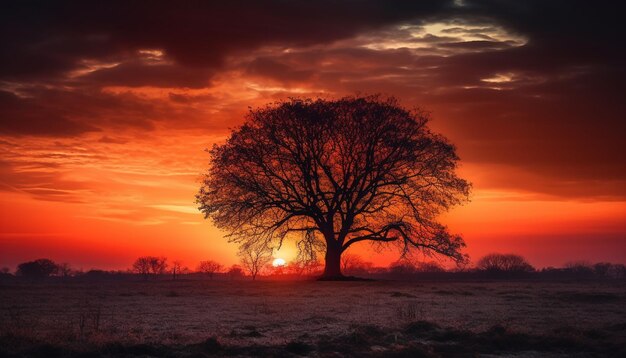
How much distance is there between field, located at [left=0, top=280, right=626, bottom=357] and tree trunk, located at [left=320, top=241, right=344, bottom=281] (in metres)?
14.1

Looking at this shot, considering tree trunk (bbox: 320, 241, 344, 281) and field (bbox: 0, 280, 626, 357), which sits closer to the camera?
field (bbox: 0, 280, 626, 357)

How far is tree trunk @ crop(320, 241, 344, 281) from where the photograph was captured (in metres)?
44.4

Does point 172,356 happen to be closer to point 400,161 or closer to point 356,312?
point 356,312

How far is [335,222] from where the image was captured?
45594mm

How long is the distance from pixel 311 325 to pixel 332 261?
25.2m

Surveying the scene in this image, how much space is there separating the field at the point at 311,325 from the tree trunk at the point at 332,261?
14.1 metres

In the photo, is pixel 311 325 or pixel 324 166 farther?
pixel 324 166

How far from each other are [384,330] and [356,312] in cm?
494

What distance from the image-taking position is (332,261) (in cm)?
4453

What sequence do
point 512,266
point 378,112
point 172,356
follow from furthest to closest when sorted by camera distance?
point 512,266 < point 378,112 < point 172,356

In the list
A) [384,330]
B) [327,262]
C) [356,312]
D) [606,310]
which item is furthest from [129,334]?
[327,262]

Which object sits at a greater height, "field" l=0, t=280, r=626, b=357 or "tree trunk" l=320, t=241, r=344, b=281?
"tree trunk" l=320, t=241, r=344, b=281

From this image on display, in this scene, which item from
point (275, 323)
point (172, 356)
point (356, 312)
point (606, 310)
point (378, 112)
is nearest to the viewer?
point (172, 356)

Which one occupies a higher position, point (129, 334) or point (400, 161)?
point (400, 161)
